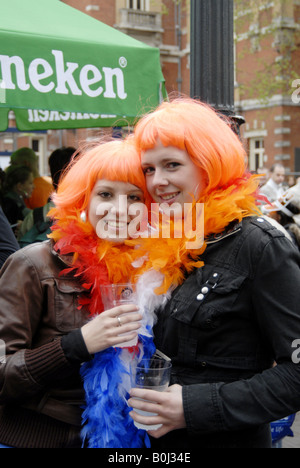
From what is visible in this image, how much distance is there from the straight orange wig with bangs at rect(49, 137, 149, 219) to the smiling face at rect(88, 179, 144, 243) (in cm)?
2

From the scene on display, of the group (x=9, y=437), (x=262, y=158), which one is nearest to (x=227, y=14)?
(x=9, y=437)

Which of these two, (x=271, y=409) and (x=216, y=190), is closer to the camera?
(x=271, y=409)

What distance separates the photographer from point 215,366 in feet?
5.38

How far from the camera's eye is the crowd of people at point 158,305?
1581 mm

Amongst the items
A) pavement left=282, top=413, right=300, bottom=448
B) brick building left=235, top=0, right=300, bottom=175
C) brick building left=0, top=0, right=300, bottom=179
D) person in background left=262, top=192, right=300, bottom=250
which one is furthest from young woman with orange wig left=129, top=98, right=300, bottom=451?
brick building left=235, top=0, right=300, bottom=175

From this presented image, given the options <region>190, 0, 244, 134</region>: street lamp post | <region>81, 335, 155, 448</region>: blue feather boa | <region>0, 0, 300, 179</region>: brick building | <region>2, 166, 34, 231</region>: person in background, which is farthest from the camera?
<region>0, 0, 300, 179</region>: brick building

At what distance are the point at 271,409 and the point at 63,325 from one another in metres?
0.69

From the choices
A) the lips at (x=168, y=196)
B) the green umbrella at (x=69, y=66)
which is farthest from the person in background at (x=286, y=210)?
the lips at (x=168, y=196)

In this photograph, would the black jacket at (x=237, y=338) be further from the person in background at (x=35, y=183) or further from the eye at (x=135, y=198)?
the person in background at (x=35, y=183)

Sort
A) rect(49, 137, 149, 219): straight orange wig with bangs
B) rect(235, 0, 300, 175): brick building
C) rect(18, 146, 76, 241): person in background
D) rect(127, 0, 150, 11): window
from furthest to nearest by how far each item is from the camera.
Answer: rect(127, 0, 150, 11): window → rect(235, 0, 300, 175): brick building → rect(18, 146, 76, 241): person in background → rect(49, 137, 149, 219): straight orange wig with bangs

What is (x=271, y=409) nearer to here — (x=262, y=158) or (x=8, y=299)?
(x=8, y=299)

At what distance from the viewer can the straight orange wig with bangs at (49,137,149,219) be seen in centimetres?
187

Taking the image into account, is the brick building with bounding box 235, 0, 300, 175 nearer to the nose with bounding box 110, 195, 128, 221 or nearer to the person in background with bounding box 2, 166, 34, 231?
the person in background with bounding box 2, 166, 34, 231

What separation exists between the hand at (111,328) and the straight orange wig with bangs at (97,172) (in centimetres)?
44
